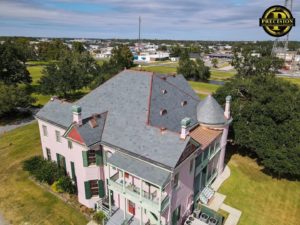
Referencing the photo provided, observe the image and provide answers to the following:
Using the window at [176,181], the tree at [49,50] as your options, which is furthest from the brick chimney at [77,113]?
the tree at [49,50]

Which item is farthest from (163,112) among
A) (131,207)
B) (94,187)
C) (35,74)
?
(35,74)

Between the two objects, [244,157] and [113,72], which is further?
[113,72]

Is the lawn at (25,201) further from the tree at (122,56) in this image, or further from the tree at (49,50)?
the tree at (49,50)

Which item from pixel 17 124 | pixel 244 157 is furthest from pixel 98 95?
pixel 17 124

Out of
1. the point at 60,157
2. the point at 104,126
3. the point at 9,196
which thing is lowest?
the point at 9,196

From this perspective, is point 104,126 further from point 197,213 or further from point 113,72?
point 113,72

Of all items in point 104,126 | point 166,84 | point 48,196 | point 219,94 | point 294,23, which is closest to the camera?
point 294,23

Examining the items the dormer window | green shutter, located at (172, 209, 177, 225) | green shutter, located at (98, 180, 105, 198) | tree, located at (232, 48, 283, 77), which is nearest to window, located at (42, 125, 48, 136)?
green shutter, located at (98, 180, 105, 198)
